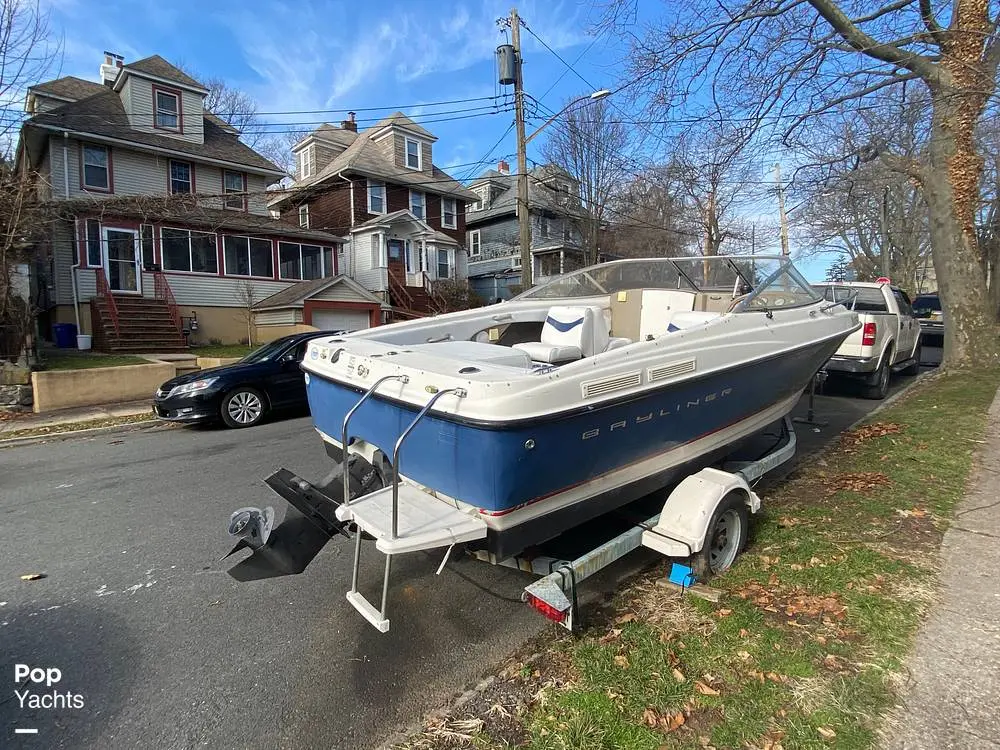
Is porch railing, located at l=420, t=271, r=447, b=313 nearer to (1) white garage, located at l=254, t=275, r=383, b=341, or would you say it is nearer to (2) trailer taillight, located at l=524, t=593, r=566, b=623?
(1) white garage, located at l=254, t=275, r=383, b=341

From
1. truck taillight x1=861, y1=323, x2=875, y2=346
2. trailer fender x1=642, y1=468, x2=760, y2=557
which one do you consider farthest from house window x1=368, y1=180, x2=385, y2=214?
trailer fender x1=642, y1=468, x2=760, y2=557

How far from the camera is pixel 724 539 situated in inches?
138

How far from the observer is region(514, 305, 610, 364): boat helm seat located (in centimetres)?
432

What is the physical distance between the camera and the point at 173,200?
18.0 metres

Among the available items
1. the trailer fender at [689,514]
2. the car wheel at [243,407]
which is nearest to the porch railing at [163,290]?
the car wheel at [243,407]

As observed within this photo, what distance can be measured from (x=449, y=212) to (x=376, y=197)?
4701mm

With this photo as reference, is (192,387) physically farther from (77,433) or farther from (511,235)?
(511,235)

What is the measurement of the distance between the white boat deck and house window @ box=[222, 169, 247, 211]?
72.3 feet

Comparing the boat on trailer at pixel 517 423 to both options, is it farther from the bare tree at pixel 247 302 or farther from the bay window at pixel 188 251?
the bare tree at pixel 247 302

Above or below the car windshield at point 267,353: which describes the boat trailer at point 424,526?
below

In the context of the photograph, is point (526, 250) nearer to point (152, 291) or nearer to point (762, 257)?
point (762, 257)

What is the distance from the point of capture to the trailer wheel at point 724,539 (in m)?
3.22

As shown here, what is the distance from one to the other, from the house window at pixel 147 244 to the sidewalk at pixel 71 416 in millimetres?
10193

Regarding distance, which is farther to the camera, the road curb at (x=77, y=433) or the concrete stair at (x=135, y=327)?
the concrete stair at (x=135, y=327)
